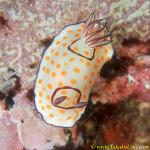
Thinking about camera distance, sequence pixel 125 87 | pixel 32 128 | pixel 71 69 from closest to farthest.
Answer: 1. pixel 125 87
2. pixel 71 69
3. pixel 32 128

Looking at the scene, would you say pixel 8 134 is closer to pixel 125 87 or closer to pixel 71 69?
pixel 71 69

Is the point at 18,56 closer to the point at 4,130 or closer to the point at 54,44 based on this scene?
the point at 54,44

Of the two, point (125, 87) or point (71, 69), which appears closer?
point (125, 87)

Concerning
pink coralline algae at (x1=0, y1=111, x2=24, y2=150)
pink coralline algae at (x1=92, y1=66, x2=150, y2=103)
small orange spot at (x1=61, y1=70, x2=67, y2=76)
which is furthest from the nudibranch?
pink coralline algae at (x1=0, y1=111, x2=24, y2=150)

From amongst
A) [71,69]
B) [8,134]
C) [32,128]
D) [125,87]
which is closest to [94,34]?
[71,69]

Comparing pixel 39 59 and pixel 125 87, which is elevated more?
pixel 39 59

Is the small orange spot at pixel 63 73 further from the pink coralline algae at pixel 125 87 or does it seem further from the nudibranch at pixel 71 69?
the pink coralline algae at pixel 125 87

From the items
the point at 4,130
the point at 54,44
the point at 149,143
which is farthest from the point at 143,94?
the point at 4,130
